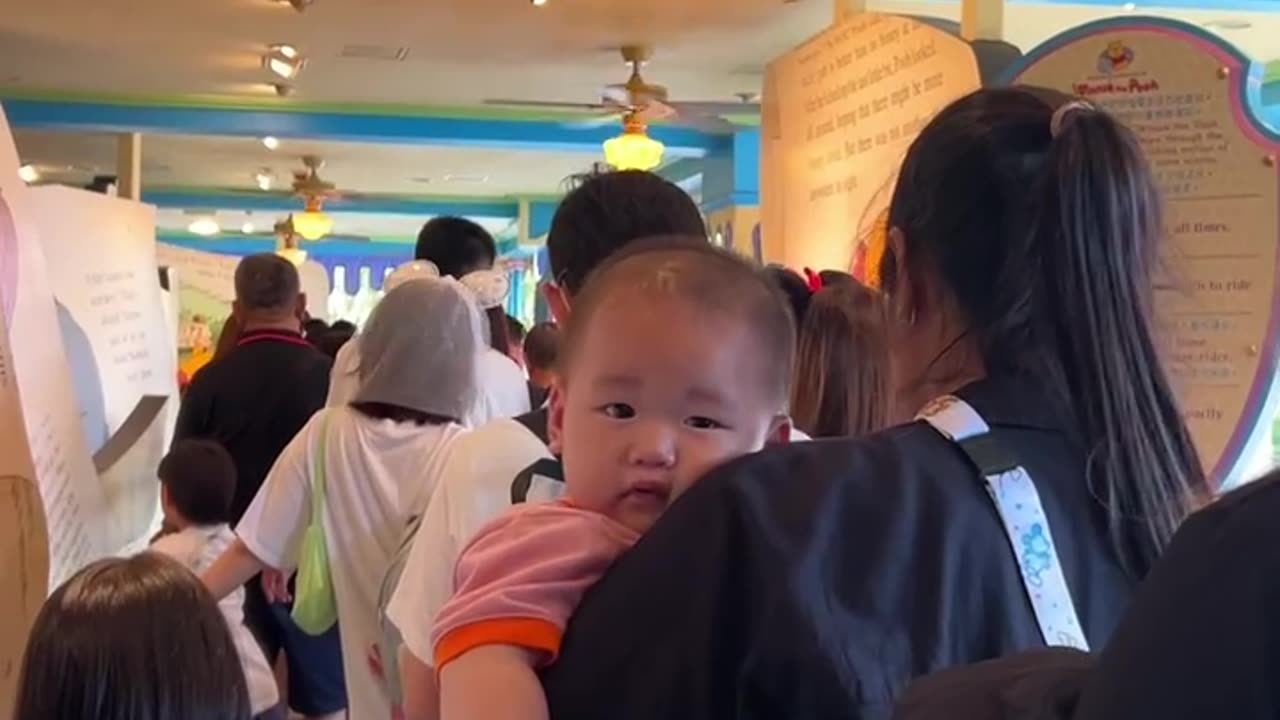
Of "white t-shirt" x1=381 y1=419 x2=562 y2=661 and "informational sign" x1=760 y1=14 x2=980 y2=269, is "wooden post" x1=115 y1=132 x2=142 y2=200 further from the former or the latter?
"white t-shirt" x1=381 y1=419 x2=562 y2=661

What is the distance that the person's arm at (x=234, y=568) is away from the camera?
110 inches

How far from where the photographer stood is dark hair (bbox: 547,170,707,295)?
1.80 meters

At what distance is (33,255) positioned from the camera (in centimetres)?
293

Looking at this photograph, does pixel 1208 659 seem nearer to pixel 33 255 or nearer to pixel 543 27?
pixel 33 255

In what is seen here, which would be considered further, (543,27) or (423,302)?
(543,27)

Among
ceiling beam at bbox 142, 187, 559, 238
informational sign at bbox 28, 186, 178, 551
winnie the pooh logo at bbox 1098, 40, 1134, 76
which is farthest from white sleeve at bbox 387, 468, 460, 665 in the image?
ceiling beam at bbox 142, 187, 559, 238

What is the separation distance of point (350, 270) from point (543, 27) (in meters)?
11.6

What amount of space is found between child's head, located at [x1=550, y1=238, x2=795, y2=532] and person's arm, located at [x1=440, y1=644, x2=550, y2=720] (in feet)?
0.50

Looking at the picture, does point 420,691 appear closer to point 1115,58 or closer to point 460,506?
point 460,506

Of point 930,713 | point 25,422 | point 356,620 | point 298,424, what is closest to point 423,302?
point 356,620

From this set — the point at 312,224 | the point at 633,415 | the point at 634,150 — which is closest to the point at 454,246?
the point at 633,415

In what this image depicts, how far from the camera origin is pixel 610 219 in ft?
5.93

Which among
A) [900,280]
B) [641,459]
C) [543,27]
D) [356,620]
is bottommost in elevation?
[356,620]

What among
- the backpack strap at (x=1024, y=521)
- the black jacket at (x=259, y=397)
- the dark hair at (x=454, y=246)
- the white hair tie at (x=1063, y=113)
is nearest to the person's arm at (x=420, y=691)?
the backpack strap at (x=1024, y=521)
